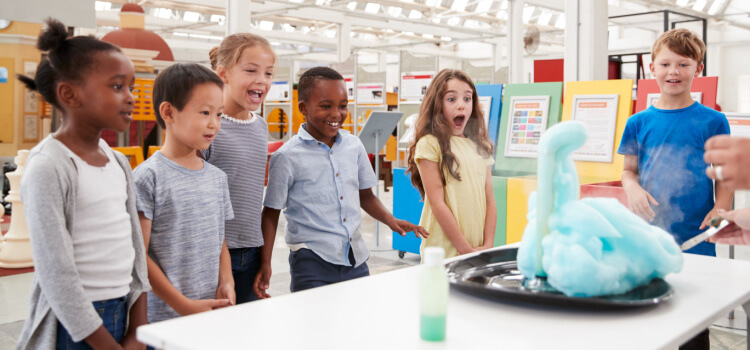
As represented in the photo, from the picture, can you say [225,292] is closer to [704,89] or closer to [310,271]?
[310,271]

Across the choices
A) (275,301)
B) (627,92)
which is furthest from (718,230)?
(627,92)

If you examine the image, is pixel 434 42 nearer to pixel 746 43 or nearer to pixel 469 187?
pixel 746 43

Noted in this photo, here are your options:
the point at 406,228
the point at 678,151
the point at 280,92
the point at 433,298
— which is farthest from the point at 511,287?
the point at 280,92

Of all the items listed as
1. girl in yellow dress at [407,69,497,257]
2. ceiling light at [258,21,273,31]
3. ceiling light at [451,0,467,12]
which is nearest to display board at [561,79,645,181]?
girl in yellow dress at [407,69,497,257]

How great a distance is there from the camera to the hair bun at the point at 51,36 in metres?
1.29

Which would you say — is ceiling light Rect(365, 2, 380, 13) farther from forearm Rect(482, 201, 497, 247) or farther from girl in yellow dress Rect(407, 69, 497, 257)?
forearm Rect(482, 201, 497, 247)

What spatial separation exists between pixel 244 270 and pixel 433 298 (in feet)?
3.33

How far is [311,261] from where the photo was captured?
6.25 ft

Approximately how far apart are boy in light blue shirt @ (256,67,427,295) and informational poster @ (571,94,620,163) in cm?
225

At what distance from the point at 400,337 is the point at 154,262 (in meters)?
0.81

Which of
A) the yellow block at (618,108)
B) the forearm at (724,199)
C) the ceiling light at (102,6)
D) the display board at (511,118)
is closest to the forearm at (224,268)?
the forearm at (724,199)

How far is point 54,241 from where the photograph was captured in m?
1.22

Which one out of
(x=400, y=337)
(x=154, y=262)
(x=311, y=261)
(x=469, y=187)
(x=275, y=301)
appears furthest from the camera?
(x=469, y=187)

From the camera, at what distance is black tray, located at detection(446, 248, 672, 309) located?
111 centimetres
